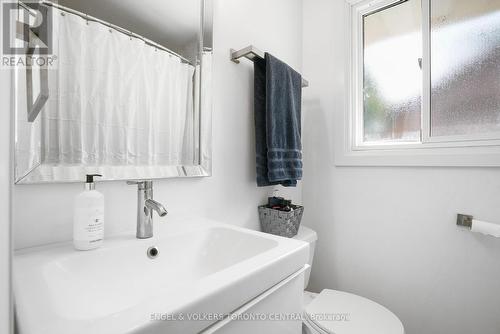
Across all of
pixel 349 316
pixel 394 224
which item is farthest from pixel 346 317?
pixel 394 224

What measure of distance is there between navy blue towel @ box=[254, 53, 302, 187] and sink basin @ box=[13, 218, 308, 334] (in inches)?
15.8

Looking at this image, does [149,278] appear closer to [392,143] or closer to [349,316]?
[349,316]

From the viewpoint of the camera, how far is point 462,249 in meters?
1.10

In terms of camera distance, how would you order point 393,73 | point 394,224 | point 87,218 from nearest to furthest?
1. point 87,218
2. point 394,224
3. point 393,73

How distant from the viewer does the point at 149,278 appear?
26.8 inches

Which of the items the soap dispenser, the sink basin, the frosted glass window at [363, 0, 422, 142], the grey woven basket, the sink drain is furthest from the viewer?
the frosted glass window at [363, 0, 422, 142]

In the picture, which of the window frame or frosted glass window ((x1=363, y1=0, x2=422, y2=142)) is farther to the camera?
frosted glass window ((x1=363, y1=0, x2=422, y2=142))

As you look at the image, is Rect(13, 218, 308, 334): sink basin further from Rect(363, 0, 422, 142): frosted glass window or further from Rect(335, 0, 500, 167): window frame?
Rect(363, 0, 422, 142): frosted glass window

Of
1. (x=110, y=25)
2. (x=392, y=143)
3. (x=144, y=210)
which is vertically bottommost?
(x=144, y=210)

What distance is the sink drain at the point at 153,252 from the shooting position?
2.31 ft

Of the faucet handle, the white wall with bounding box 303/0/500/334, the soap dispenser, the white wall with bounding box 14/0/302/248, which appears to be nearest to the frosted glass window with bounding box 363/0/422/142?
the white wall with bounding box 303/0/500/334

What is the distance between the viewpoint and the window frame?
108 centimetres

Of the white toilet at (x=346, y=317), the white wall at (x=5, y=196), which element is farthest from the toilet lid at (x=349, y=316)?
the white wall at (x=5, y=196)

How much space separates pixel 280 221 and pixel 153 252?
63 cm
